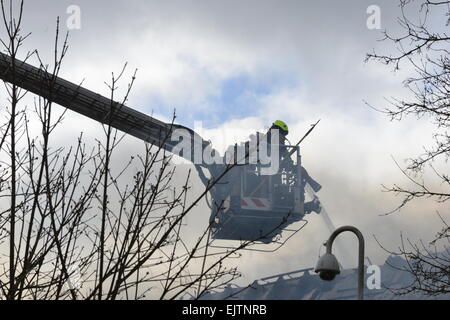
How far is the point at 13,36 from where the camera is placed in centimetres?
612

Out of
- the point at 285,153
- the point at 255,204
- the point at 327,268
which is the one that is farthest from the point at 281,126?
the point at 327,268

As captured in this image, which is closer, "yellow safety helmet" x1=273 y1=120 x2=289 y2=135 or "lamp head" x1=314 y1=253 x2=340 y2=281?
"lamp head" x1=314 y1=253 x2=340 y2=281

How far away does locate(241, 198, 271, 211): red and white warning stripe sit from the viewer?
102ft

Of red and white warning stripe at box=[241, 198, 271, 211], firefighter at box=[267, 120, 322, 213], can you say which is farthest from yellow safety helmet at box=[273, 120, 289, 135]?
red and white warning stripe at box=[241, 198, 271, 211]

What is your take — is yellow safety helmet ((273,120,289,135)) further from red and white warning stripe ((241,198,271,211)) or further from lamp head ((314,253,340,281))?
lamp head ((314,253,340,281))

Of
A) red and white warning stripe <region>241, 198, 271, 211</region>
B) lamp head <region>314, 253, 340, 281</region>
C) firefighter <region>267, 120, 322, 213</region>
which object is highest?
firefighter <region>267, 120, 322, 213</region>

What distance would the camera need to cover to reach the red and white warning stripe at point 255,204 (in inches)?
1219

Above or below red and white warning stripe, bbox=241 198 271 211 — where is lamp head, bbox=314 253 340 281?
below
